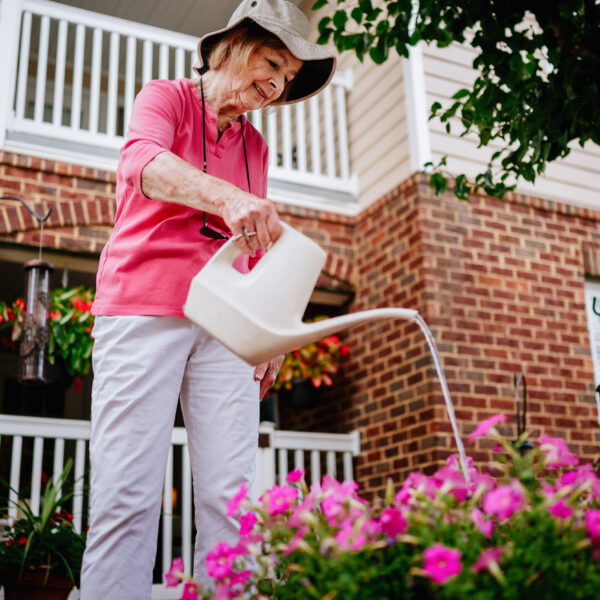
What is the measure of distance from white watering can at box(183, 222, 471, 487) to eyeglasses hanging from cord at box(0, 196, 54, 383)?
286cm

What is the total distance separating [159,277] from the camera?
62.3 inches

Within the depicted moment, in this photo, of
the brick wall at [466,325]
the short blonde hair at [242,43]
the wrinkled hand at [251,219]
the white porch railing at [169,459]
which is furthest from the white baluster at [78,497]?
the wrinkled hand at [251,219]

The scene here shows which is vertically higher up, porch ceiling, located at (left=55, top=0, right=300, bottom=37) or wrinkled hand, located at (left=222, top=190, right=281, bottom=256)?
porch ceiling, located at (left=55, top=0, right=300, bottom=37)

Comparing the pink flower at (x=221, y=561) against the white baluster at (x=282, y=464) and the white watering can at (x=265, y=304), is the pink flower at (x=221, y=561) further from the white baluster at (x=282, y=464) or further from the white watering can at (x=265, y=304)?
the white baluster at (x=282, y=464)

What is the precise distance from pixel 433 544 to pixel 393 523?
0.08 m

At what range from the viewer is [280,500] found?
110cm

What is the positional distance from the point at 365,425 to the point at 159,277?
3.26 m

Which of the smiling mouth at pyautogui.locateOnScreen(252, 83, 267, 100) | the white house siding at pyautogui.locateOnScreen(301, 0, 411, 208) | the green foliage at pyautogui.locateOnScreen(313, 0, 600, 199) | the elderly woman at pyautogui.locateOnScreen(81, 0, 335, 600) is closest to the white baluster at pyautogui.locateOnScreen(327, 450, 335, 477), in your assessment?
the white house siding at pyautogui.locateOnScreen(301, 0, 411, 208)

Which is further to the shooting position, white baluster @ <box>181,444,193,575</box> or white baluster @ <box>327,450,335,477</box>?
white baluster @ <box>327,450,335,477</box>

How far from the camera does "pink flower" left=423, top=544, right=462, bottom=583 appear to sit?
842mm

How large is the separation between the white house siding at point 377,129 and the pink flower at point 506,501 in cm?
375

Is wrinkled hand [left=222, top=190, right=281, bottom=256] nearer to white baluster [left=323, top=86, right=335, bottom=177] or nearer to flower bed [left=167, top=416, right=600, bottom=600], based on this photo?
flower bed [left=167, top=416, right=600, bottom=600]

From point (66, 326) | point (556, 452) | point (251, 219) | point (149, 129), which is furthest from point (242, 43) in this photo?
point (66, 326)

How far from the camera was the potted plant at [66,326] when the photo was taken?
4.12 meters
